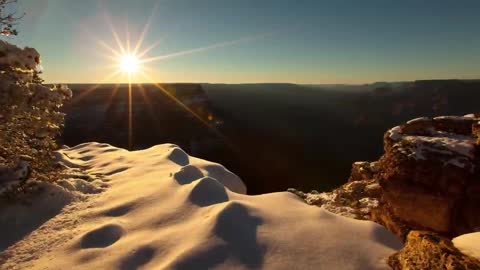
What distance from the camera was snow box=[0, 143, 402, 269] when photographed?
20.4 ft

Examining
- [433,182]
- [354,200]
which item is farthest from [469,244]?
[354,200]

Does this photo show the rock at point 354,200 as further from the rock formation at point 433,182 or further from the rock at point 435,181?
the rock at point 435,181

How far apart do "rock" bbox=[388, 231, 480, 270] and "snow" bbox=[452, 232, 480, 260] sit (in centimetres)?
14

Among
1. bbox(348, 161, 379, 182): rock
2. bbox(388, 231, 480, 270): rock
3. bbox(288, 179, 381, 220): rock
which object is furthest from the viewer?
bbox(348, 161, 379, 182): rock

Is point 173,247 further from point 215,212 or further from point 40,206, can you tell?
point 40,206

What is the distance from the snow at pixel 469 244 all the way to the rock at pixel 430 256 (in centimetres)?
14

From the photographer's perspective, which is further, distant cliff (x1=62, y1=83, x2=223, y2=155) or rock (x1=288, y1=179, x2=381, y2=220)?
distant cliff (x1=62, y1=83, x2=223, y2=155)

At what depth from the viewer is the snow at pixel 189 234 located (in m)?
6.22

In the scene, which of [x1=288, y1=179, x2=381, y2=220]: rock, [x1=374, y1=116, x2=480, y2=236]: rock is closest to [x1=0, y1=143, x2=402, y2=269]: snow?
[x1=374, y1=116, x2=480, y2=236]: rock

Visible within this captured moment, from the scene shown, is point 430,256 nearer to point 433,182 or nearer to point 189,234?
point 433,182

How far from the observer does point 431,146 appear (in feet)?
27.0

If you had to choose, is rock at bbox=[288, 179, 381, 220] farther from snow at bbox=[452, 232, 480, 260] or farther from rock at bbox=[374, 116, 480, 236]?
snow at bbox=[452, 232, 480, 260]

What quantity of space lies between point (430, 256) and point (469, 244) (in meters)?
0.86

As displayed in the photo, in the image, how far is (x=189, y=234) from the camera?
7.23 m
